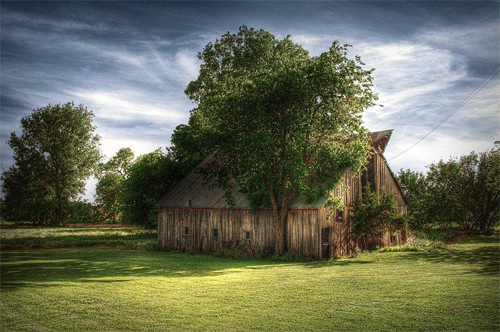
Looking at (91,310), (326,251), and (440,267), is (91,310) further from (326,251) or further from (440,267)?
(326,251)

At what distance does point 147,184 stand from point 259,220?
1535 centimetres

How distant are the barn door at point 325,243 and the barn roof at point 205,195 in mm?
2466

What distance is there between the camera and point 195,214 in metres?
29.5

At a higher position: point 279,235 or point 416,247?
point 279,235

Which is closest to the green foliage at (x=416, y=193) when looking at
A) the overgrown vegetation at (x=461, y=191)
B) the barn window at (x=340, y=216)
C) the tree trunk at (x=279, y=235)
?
the overgrown vegetation at (x=461, y=191)

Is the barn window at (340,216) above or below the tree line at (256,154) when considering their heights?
below

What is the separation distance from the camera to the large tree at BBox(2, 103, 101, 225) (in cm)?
5719

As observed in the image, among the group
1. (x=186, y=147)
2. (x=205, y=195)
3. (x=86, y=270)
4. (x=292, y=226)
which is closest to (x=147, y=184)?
(x=186, y=147)


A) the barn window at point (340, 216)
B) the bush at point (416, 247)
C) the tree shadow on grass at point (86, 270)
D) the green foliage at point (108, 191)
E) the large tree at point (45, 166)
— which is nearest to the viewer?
the tree shadow on grass at point (86, 270)

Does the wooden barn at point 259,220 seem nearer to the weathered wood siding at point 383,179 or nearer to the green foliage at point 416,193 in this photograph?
the weathered wood siding at point 383,179

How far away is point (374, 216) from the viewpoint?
82.5 ft

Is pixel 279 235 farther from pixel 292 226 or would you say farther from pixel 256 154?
pixel 256 154

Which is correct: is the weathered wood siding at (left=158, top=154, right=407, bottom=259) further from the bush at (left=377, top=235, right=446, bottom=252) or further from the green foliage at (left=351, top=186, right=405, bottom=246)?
the bush at (left=377, top=235, right=446, bottom=252)

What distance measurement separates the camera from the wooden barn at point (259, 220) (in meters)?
23.8
